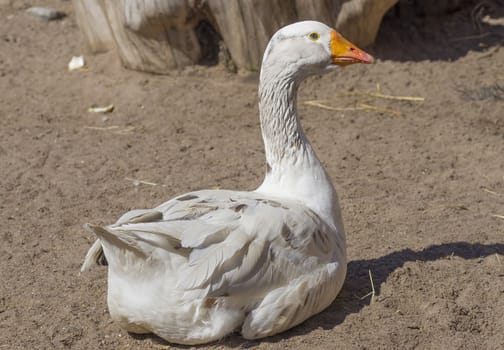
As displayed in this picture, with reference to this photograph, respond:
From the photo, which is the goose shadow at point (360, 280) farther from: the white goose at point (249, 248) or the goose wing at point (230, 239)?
the goose wing at point (230, 239)

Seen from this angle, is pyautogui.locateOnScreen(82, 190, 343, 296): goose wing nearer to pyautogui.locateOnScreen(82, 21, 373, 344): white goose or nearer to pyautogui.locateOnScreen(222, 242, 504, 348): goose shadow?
pyautogui.locateOnScreen(82, 21, 373, 344): white goose

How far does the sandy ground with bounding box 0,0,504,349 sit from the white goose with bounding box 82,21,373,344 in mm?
205

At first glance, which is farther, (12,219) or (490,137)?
(490,137)

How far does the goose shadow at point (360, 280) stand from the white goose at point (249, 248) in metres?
0.09

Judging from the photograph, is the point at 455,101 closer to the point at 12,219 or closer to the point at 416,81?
the point at 416,81

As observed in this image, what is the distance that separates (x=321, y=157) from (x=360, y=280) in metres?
1.87

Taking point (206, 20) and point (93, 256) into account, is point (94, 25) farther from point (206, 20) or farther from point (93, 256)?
point (93, 256)

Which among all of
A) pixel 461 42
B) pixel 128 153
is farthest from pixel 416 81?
pixel 128 153

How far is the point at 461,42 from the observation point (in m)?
8.14

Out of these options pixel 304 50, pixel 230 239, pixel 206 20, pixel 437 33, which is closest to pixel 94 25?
pixel 206 20

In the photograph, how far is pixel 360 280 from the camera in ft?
14.8

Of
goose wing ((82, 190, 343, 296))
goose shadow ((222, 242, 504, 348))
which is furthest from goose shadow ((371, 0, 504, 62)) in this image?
goose wing ((82, 190, 343, 296))

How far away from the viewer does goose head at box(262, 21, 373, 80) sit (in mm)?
4227

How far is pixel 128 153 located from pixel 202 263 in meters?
2.83
